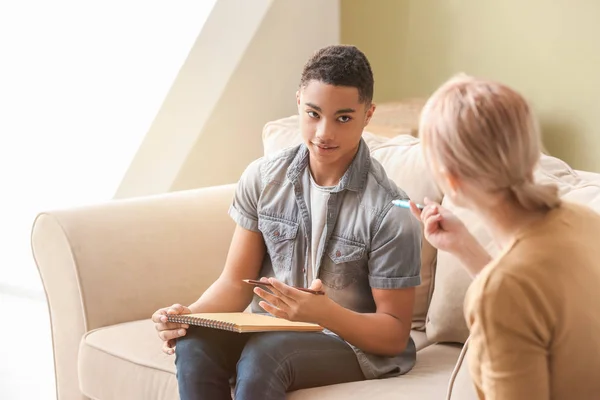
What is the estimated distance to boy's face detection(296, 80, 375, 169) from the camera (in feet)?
5.69

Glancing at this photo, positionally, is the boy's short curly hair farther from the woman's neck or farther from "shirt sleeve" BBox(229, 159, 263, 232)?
the woman's neck

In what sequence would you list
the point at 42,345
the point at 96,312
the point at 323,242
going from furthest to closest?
the point at 42,345 < the point at 96,312 < the point at 323,242

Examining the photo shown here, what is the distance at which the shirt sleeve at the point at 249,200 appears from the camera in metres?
1.91

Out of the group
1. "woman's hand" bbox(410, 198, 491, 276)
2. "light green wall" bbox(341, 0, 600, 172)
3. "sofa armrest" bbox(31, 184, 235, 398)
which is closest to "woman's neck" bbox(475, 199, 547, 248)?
"woman's hand" bbox(410, 198, 491, 276)

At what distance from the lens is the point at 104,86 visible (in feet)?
9.56

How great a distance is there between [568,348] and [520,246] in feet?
0.48

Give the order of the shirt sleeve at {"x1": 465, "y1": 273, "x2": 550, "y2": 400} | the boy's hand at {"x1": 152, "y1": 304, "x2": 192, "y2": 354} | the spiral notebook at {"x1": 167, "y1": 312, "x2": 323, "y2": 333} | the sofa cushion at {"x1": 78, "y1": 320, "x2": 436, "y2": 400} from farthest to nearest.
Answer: the sofa cushion at {"x1": 78, "y1": 320, "x2": 436, "y2": 400} → the boy's hand at {"x1": 152, "y1": 304, "x2": 192, "y2": 354} → the spiral notebook at {"x1": 167, "y1": 312, "x2": 323, "y2": 333} → the shirt sleeve at {"x1": 465, "y1": 273, "x2": 550, "y2": 400}

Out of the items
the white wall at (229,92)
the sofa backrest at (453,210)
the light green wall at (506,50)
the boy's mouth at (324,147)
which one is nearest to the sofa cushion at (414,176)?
the sofa backrest at (453,210)

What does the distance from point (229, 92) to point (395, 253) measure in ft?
4.28

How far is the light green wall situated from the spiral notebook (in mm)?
1192

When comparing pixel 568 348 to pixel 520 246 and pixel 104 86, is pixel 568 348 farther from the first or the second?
pixel 104 86

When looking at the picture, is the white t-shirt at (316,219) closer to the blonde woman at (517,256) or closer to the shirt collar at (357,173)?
the shirt collar at (357,173)

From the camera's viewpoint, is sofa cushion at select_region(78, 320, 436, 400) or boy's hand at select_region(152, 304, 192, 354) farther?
sofa cushion at select_region(78, 320, 436, 400)

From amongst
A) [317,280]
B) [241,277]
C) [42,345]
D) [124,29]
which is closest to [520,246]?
[317,280]
